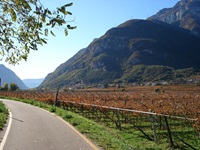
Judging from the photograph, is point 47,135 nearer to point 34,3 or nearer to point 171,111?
point 34,3

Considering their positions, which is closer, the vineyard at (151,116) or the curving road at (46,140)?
the curving road at (46,140)

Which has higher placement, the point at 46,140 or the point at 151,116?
the point at 151,116

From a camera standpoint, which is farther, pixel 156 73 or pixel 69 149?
pixel 156 73

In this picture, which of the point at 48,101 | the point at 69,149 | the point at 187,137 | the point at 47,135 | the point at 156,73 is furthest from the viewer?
the point at 156,73

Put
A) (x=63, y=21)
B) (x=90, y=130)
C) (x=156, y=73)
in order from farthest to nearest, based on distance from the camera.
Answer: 1. (x=156, y=73)
2. (x=90, y=130)
3. (x=63, y=21)

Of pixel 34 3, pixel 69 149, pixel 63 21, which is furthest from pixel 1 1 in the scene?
pixel 69 149

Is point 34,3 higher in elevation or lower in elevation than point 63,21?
higher

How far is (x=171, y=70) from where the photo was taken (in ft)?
646

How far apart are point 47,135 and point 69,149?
295cm

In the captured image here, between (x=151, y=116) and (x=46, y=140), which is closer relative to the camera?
(x=46, y=140)

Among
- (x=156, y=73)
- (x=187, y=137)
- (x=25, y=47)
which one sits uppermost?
(x=156, y=73)

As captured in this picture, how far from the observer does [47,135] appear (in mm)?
11594

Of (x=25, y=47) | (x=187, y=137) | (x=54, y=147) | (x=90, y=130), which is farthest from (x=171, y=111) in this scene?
(x=25, y=47)

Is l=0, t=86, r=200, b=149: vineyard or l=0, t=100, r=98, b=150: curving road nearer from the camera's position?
l=0, t=100, r=98, b=150: curving road
